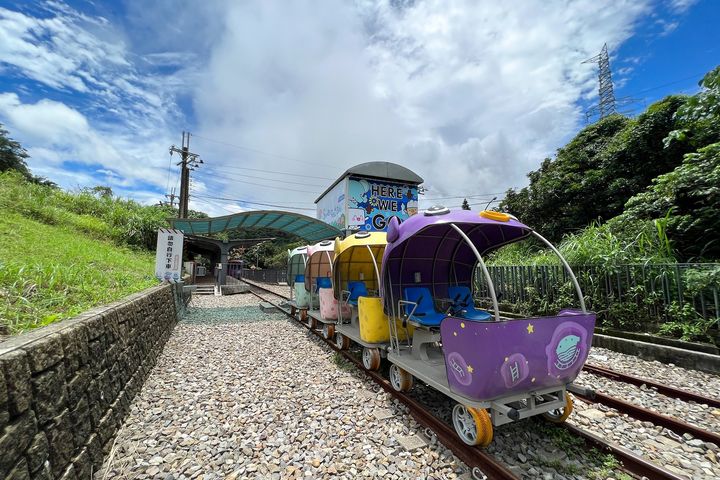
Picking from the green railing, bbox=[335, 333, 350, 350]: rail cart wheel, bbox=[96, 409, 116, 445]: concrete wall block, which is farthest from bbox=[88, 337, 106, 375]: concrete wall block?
the green railing

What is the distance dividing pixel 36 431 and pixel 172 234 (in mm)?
8930

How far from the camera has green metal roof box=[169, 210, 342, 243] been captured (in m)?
17.7

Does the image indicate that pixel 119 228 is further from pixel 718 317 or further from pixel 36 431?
pixel 718 317

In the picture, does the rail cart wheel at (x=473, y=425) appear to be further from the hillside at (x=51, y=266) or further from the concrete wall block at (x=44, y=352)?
the hillside at (x=51, y=266)

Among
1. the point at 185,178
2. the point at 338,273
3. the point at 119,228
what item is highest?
the point at 185,178

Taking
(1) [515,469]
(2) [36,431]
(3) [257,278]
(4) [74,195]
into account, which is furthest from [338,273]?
(3) [257,278]

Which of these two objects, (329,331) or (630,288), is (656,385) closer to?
(630,288)

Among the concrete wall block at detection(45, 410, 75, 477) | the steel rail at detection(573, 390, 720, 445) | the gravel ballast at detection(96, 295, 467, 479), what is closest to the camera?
the concrete wall block at detection(45, 410, 75, 477)

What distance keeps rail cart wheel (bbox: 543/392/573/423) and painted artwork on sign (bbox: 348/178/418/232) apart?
663 inches

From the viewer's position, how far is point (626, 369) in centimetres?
567

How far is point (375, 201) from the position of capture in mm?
21484

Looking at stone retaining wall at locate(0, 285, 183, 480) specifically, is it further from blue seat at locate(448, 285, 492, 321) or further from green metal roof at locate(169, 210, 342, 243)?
green metal roof at locate(169, 210, 342, 243)

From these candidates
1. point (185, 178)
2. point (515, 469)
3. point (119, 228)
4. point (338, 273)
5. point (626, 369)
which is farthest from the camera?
point (185, 178)

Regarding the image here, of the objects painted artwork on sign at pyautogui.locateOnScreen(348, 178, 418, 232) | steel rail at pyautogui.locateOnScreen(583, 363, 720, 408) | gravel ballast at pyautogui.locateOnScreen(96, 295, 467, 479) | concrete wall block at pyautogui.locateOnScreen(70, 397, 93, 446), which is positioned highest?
painted artwork on sign at pyautogui.locateOnScreen(348, 178, 418, 232)
